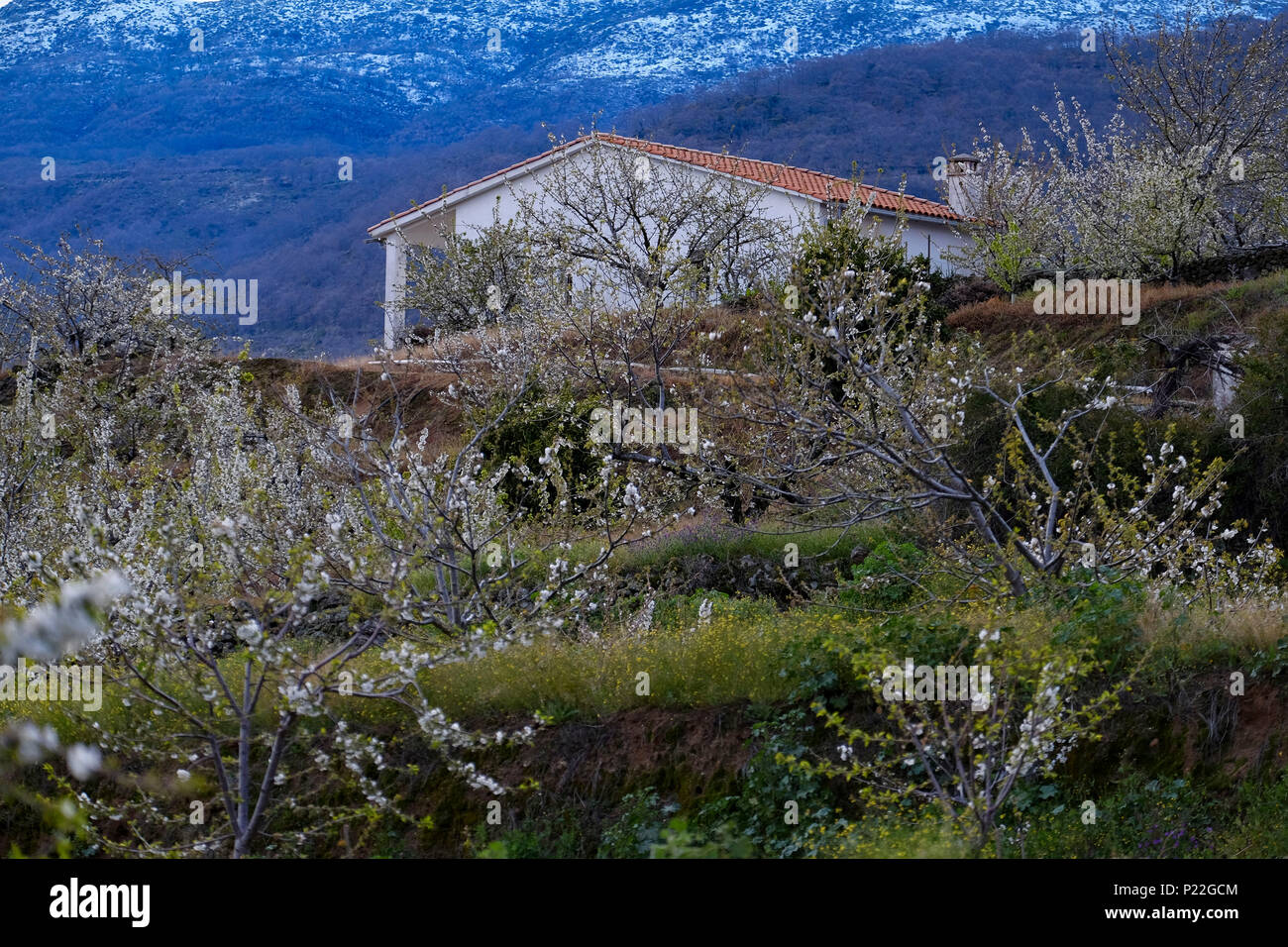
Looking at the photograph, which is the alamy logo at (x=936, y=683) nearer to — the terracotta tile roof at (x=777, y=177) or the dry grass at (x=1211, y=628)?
the dry grass at (x=1211, y=628)

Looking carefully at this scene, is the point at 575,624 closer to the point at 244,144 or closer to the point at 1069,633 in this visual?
the point at 1069,633

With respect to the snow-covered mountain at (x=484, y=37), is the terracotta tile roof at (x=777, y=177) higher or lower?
lower

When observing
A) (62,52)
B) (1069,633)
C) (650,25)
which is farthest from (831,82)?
(62,52)

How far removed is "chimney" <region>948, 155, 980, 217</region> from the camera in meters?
33.2

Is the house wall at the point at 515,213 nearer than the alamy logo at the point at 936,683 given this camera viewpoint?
No

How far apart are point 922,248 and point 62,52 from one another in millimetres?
122196

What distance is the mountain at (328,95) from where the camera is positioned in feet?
245

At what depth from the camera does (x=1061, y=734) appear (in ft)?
18.6

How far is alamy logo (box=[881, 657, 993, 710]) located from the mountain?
159ft

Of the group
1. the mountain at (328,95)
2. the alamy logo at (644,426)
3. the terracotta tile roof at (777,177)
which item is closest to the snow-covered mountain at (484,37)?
the mountain at (328,95)

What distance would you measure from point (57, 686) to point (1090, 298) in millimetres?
20812
